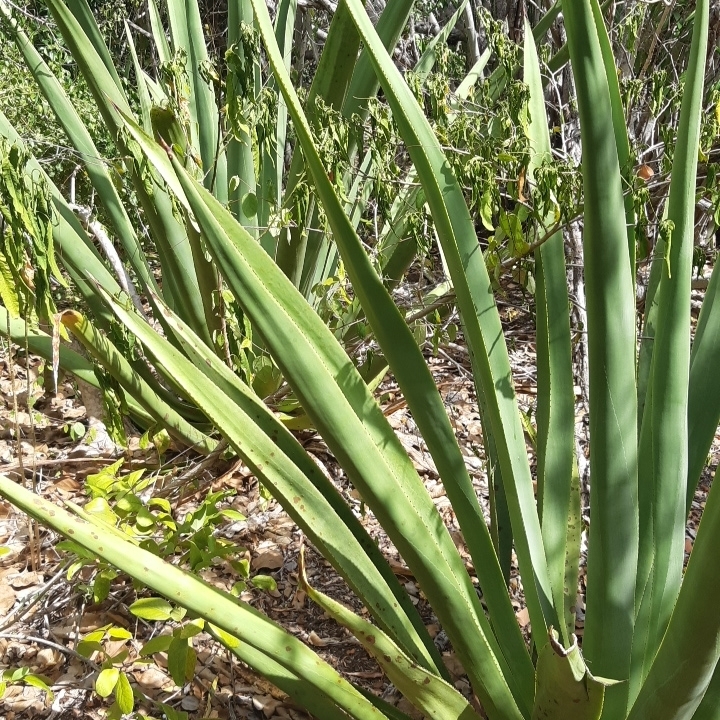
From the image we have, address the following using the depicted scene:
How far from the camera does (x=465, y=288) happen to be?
1083 mm

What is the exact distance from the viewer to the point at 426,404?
1.16 meters

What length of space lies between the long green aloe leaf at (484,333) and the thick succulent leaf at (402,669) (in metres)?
0.19

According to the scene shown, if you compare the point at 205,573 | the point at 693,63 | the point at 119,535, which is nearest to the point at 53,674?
the point at 205,573

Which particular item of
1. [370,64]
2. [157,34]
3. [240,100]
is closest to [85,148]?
[157,34]

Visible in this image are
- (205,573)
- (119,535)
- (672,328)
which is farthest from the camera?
(205,573)

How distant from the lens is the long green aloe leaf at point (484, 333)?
1044 millimetres

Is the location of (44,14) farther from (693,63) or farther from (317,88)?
(693,63)

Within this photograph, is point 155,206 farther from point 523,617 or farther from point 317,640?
point 523,617

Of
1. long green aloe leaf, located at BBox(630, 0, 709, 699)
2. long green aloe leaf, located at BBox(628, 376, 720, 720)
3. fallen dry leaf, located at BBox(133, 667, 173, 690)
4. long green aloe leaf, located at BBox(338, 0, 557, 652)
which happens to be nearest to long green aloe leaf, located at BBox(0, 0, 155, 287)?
fallen dry leaf, located at BBox(133, 667, 173, 690)

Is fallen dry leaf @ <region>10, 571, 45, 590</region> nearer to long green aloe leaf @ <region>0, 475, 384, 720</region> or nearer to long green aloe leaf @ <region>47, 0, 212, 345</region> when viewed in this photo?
long green aloe leaf @ <region>47, 0, 212, 345</region>

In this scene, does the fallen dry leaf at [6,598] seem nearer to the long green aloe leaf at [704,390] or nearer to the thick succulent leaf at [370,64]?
the thick succulent leaf at [370,64]

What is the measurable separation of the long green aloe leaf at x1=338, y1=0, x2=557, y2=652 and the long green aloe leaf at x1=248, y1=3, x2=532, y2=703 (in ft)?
0.18

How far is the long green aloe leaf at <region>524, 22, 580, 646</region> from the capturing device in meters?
1.26

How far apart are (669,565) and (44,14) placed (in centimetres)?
550
